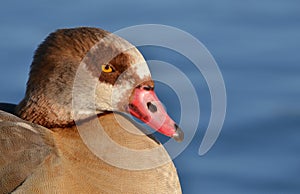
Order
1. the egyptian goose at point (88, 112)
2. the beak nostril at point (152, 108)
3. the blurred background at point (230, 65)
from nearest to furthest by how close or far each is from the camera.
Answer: the egyptian goose at point (88, 112) < the beak nostril at point (152, 108) < the blurred background at point (230, 65)

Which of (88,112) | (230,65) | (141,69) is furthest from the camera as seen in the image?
(230,65)

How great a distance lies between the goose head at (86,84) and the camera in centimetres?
595

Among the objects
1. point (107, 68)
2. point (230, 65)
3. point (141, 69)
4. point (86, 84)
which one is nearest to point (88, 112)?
point (86, 84)

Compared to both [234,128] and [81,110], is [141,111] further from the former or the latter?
[234,128]

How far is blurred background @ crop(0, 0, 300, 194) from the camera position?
7.80 metres

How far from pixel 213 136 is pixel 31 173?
238 cm

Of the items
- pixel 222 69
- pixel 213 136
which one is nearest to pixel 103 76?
pixel 213 136

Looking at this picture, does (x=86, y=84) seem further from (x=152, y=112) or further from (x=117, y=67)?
(x=152, y=112)

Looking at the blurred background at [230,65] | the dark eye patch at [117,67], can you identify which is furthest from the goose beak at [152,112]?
the blurred background at [230,65]

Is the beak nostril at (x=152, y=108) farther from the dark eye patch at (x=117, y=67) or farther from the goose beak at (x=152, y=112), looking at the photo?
the dark eye patch at (x=117, y=67)

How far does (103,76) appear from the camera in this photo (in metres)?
6.00

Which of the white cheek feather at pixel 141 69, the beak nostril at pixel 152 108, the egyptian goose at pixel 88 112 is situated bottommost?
the egyptian goose at pixel 88 112

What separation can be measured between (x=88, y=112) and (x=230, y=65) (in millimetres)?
2834

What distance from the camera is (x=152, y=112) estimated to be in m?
6.00
